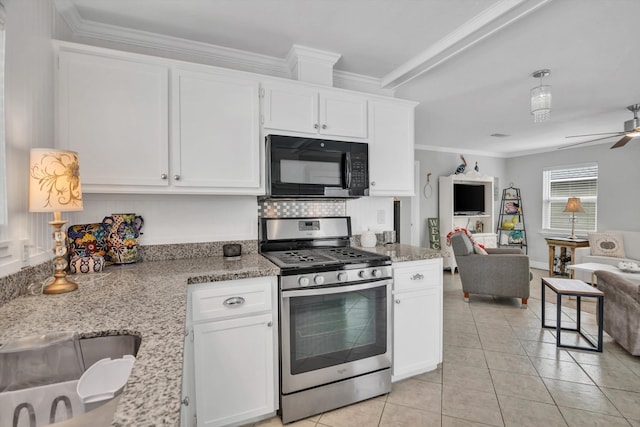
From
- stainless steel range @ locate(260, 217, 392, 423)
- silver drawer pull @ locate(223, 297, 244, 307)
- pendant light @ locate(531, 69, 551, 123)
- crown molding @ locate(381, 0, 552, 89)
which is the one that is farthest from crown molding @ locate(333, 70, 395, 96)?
silver drawer pull @ locate(223, 297, 244, 307)

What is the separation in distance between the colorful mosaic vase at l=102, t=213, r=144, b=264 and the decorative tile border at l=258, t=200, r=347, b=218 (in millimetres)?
854

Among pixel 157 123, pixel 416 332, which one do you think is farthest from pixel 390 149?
pixel 157 123

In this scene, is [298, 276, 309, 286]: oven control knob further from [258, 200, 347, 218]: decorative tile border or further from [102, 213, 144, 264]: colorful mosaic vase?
[102, 213, 144, 264]: colorful mosaic vase

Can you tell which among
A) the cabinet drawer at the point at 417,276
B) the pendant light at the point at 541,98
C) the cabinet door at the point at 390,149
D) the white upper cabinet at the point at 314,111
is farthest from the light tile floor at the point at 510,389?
the pendant light at the point at 541,98

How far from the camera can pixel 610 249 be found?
479cm

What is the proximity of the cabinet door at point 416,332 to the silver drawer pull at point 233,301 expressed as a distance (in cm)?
104

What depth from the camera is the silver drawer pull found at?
168 centimetres

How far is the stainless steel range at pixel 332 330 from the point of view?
1.80 meters

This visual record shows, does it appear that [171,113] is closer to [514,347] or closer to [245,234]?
[245,234]

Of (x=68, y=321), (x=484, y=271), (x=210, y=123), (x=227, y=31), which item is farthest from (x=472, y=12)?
(x=484, y=271)

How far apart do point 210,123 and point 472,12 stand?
1.73 meters

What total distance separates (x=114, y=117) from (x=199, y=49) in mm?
842

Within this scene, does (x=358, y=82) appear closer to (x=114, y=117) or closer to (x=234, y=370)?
(x=114, y=117)

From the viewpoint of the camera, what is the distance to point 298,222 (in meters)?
2.43
